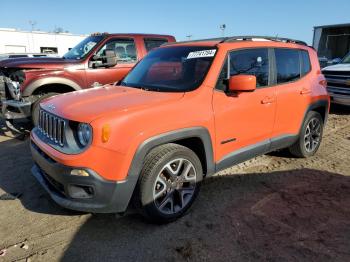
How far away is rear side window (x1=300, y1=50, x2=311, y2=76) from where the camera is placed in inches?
199

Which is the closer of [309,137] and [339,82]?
[309,137]

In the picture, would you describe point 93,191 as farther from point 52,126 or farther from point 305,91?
point 305,91

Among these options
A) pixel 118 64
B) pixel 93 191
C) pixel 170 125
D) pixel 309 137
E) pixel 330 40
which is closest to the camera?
pixel 93 191

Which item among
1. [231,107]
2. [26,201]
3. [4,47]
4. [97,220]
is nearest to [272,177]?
[231,107]

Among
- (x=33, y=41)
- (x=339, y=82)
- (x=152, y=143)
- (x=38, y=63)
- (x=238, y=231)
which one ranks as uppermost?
(x=33, y=41)

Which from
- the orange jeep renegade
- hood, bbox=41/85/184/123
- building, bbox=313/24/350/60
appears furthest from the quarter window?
building, bbox=313/24/350/60

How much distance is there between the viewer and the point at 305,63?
16.8 feet

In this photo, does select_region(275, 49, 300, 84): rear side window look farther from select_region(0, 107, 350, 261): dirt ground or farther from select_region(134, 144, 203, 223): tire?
select_region(134, 144, 203, 223): tire

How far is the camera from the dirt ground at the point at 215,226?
119 inches

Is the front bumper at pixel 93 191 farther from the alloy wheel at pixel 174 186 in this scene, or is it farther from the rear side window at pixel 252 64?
the rear side window at pixel 252 64

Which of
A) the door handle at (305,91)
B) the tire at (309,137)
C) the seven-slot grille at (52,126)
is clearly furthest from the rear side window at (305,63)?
the seven-slot grille at (52,126)

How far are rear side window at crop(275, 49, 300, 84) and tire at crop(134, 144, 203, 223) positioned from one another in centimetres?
190

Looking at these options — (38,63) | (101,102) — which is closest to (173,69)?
(101,102)

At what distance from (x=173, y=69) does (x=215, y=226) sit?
1914mm
